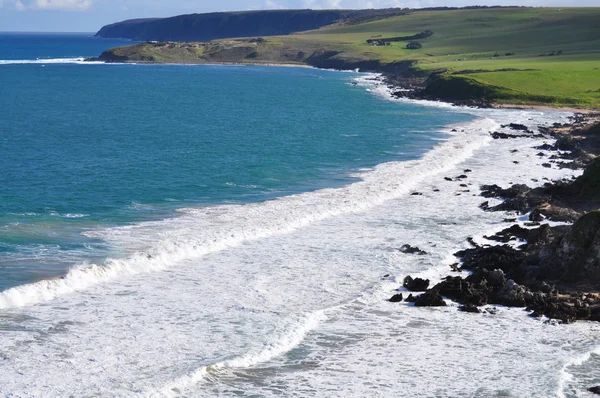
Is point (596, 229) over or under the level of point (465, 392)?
over

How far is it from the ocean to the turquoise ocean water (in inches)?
9.7

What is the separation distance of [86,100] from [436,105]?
4159cm

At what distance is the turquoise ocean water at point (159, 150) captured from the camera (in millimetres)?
35531

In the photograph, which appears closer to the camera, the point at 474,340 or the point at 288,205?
the point at 474,340

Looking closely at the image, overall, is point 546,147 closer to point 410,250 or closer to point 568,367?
point 410,250

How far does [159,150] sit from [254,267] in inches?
1162

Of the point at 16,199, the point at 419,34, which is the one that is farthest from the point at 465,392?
the point at 419,34

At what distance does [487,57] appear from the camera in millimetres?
142125

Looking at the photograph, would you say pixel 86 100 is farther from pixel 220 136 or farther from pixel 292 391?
pixel 292 391

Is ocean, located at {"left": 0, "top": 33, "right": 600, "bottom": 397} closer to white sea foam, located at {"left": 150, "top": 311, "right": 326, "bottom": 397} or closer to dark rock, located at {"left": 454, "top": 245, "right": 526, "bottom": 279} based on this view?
white sea foam, located at {"left": 150, "top": 311, "right": 326, "bottom": 397}

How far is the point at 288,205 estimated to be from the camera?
39.9 m

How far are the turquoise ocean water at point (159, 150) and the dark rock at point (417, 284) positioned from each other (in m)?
11.1

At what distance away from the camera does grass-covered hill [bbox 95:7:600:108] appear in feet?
310

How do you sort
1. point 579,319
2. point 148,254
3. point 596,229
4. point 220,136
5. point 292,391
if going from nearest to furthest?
point 292,391 < point 579,319 < point 596,229 < point 148,254 < point 220,136
